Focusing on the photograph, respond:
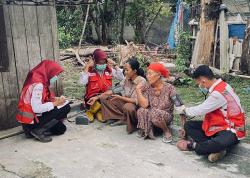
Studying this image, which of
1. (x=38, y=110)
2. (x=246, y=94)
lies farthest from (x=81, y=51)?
(x=38, y=110)

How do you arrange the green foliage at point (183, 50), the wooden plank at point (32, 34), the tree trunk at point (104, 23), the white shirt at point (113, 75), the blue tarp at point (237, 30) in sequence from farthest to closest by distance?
1. the tree trunk at point (104, 23)
2. the green foliage at point (183, 50)
3. the blue tarp at point (237, 30)
4. the white shirt at point (113, 75)
5. the wooden plank at point (32, 34)

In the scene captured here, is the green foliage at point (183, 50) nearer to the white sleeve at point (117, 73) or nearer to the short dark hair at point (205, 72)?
the white sleeve at point (117, 73)

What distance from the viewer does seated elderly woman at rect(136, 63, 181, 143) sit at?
536 cm

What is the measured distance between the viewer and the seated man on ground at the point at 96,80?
6359 millimetres

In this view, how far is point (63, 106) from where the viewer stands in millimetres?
5738

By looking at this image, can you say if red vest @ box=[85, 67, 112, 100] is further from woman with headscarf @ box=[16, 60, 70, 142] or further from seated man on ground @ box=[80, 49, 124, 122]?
A: woman with headscarf @ box=[16, 60, 70, 142]

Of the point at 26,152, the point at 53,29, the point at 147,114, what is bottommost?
the point at 26,152

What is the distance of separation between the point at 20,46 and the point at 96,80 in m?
1.42

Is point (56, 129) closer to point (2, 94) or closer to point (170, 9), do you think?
point (2, 94)

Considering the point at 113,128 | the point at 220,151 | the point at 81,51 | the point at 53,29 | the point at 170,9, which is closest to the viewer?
the point at 220,151

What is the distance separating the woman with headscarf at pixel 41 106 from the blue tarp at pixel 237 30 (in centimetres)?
565

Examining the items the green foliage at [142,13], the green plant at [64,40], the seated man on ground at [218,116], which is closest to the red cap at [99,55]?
the seated man on ground at [218,116]

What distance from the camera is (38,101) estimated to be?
530cm

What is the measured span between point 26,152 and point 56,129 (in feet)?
2.46
